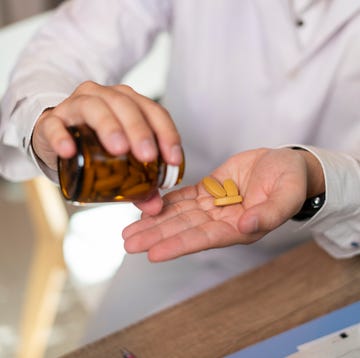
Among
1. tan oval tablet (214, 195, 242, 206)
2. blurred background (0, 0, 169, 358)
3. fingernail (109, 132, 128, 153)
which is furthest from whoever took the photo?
blurred background (0, 0, 169, 358)

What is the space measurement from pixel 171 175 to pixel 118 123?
84 mm

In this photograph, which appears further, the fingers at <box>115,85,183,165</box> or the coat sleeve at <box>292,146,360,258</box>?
the coat sleeve at <box>292,146,360,258</box>

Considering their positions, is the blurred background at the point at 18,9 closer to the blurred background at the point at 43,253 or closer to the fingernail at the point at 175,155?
the blurred background at the point at 43,253

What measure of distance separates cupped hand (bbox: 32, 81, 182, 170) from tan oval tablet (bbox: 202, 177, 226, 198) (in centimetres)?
11

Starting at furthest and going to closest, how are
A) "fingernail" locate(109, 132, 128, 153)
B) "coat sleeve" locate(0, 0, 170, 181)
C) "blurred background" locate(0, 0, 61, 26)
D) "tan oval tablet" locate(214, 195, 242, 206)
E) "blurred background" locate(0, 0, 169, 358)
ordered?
"blurred background" locate(0, 0, 61, 26) → "blurred background" locate(0, 0, 169, 358) → "coat sleeve" locate(0, 0, 170, 181) → "tan oval tablet" locate(214, 195, 242, 206) → "fingernail" locate(109, 132, 128, 153)

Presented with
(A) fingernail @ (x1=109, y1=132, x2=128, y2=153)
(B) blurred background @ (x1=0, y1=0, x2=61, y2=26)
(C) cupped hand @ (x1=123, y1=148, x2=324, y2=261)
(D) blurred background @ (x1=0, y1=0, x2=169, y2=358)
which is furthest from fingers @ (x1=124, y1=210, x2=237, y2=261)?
(B) blurred background @ (x1=0, y1=0, x2=61, y2=26)

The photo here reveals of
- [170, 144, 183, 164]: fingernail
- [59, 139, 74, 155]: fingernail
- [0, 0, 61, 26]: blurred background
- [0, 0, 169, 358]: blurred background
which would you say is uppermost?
A: [59, 139, 74, 155]: fingernail

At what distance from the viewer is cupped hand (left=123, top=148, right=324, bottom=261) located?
61 centimetres

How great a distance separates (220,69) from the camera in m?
1.05

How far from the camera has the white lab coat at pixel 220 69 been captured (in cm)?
92

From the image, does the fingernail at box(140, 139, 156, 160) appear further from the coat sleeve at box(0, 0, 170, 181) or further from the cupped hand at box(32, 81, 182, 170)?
the coat sleeve at box(0, 0, 170, 181)

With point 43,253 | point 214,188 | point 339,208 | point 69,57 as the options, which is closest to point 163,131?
point 214,188

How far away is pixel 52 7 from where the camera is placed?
2.06 metres

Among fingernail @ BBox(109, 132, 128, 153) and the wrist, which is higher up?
fingernail @ BBox(109, 132, 128, 153)
